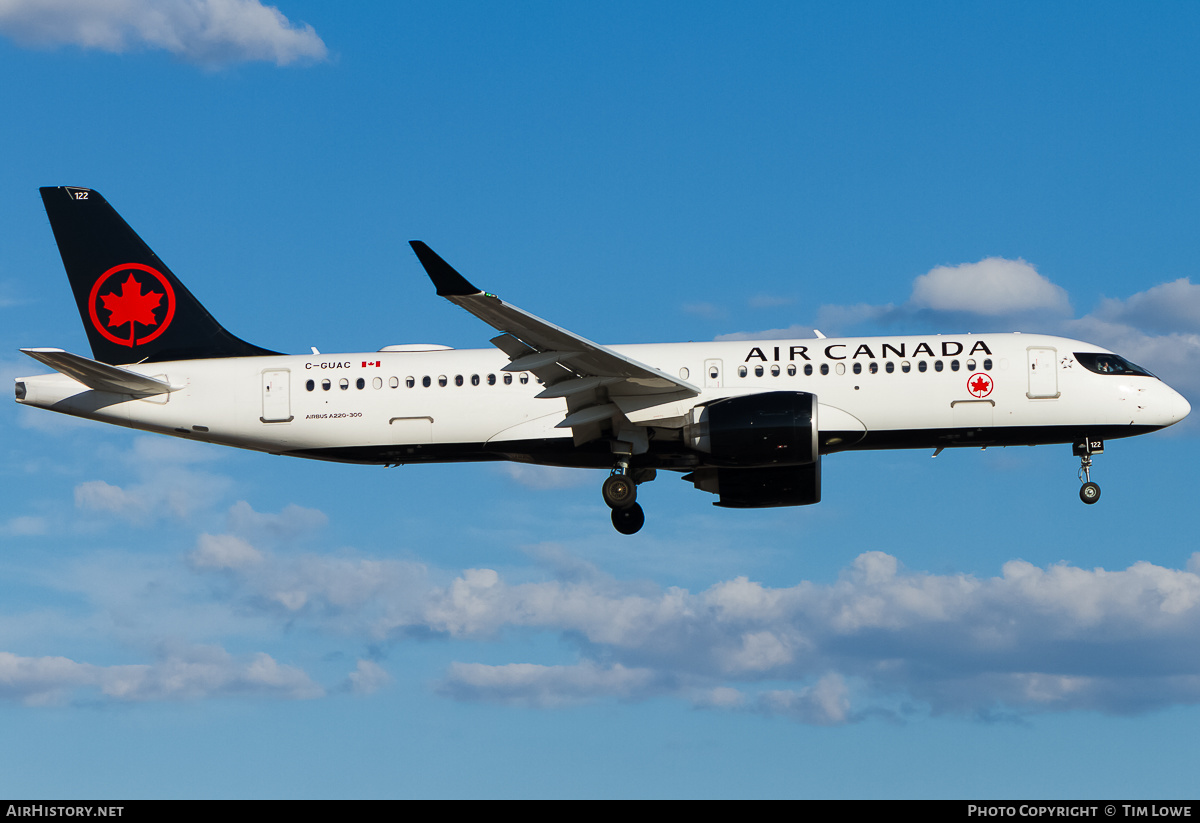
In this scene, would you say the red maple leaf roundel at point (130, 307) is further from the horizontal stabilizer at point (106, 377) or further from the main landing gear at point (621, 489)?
the main landing gear at point (621, 489)

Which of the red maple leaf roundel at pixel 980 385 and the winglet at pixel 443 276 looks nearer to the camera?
the winglet at pixel 443 276

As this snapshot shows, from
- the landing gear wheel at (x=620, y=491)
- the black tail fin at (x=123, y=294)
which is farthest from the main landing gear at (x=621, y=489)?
the black tail fin at (x=123, y=294)

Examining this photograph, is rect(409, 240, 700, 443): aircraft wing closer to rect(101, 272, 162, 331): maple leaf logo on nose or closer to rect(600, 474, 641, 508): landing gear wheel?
rect(600, 474, 641, 508): landing gear wheel

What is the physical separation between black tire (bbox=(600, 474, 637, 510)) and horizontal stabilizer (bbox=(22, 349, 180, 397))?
39.1 ft

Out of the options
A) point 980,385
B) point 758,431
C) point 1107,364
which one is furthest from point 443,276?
point 1107,364

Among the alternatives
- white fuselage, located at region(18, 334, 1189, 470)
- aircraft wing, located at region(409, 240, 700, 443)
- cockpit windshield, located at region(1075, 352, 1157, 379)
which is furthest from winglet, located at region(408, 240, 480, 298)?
cockpit windshield, located at region(1075, 352, 1157, 379)

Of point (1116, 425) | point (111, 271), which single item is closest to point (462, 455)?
point (111, 271)

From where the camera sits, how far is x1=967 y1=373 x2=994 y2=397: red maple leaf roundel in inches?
1308

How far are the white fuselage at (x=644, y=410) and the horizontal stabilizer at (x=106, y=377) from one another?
0.79 feet

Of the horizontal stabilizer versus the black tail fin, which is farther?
the black tail fin

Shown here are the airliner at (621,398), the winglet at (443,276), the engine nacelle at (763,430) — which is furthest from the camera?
the airliner at (621,398)

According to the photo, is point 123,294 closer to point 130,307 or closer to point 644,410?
point 130,307

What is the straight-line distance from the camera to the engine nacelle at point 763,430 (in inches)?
1253
